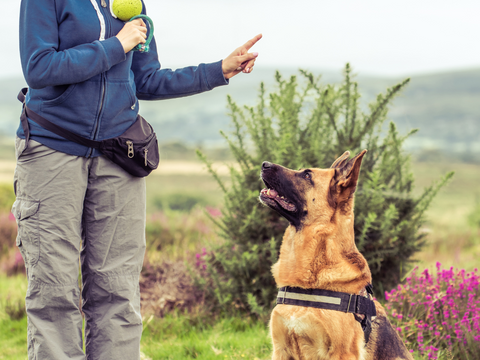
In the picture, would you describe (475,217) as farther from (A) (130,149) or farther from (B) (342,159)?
(A) (130,149)

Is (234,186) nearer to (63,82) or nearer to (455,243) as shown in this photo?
(63,82)

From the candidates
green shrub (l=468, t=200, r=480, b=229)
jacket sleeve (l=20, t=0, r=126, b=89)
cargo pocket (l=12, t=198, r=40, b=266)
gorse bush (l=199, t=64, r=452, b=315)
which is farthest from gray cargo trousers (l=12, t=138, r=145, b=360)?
Answer: green shrub (l=468, t=200, r=480, b=229)

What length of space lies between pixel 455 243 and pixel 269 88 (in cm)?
668

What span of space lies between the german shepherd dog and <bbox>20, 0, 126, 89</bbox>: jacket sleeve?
1.15 metres

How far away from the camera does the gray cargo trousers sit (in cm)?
227

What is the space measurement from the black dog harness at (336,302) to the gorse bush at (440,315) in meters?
0.90

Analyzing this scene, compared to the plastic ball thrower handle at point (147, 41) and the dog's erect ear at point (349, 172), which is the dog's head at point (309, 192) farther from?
the plastic ball thrower handle at point (147, 41)

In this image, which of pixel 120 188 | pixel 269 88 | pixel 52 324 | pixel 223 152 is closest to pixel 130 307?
pixel 52 324

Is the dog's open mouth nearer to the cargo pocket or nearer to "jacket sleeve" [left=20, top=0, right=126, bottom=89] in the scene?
"jacket sleeve" [left=20, top=0, right=126, bottom=89]

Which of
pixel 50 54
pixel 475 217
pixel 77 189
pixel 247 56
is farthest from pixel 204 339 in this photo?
pixel 475 217

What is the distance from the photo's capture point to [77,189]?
7.66 feet

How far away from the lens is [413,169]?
4418mm

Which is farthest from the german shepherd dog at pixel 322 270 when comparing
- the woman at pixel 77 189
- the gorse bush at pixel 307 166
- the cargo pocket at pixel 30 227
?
the gorse bush at pixel 307 166

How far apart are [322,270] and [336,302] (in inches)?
7.6
